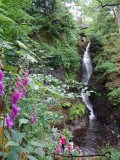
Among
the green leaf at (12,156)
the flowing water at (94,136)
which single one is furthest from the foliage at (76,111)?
the green leaf at (12,156)

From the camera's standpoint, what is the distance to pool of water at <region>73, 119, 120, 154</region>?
8398 millimetres

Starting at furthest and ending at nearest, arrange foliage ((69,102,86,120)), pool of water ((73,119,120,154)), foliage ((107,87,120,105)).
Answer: foliage ((107,87,120,105)) → foliage ((69,102,86,120)) → pool of water ((73,119,120,154))

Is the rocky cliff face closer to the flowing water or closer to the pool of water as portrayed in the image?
the flowing water

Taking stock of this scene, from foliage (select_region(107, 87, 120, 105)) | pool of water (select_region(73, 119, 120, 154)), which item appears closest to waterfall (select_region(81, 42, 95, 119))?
foliage (select_region(107, 87, 120, 105))

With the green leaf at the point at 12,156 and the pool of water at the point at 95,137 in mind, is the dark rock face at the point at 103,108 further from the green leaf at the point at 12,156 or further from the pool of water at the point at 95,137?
A: the green leaf at the point at 12,156

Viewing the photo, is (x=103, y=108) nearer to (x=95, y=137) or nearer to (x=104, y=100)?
(x=104, y=100)

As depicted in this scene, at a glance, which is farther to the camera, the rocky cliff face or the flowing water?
the rocky cliff face

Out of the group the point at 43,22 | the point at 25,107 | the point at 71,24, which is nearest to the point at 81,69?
the point at 71,24

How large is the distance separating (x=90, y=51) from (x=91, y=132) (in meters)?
8.81

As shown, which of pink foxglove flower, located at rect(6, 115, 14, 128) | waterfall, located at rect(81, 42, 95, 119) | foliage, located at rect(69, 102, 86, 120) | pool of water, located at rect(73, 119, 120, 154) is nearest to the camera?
pink foxglove flower, located at rect(6, 115, 14, 128)

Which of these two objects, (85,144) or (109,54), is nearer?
(85,144)

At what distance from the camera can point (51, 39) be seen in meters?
13.4

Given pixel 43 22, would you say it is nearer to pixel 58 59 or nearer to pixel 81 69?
pixel 58 59

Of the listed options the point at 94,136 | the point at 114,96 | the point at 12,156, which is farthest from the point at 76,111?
the point at 12,156
